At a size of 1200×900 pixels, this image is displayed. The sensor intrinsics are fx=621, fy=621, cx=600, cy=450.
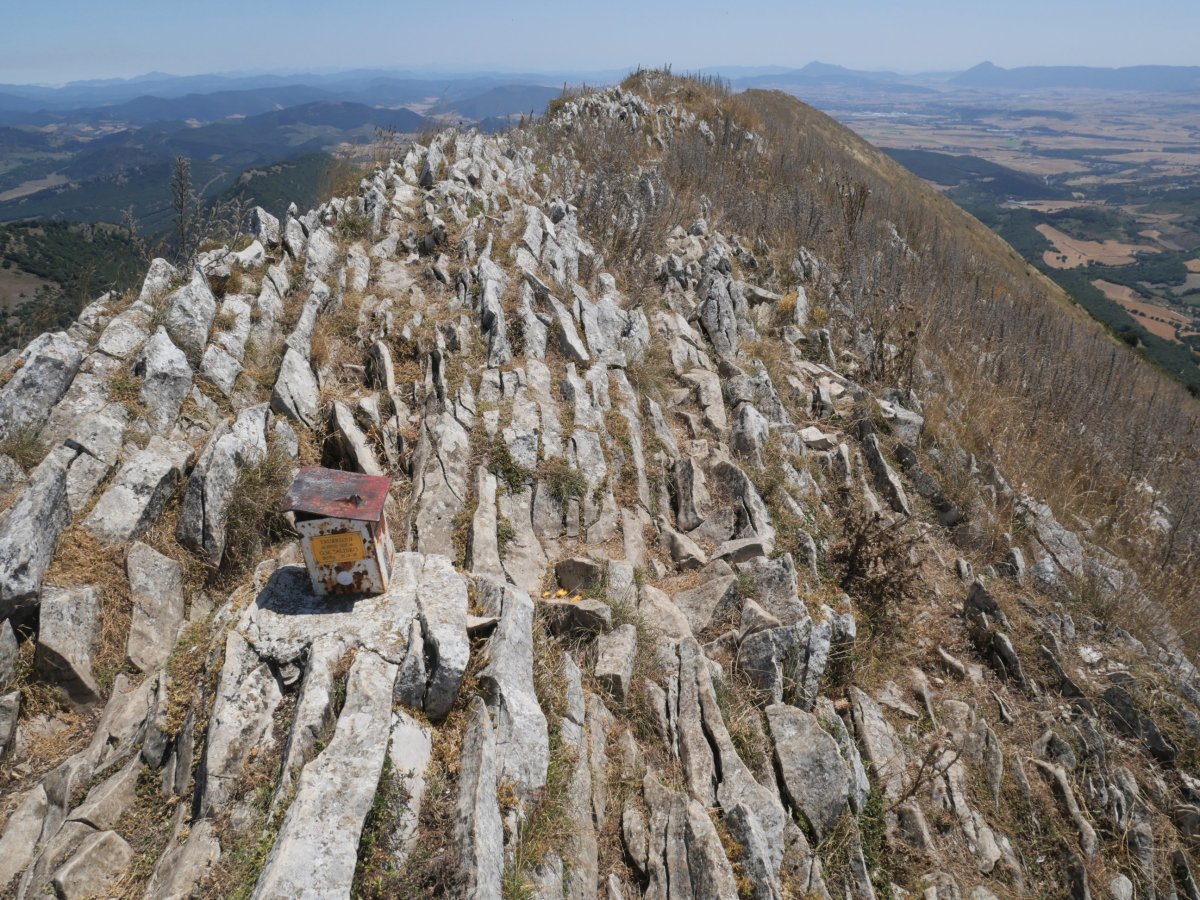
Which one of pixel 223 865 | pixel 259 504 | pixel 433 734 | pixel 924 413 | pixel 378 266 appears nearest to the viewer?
pixel 223 865

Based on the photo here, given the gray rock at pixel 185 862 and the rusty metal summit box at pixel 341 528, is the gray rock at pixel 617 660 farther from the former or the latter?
the gray rock at pixel 185 862

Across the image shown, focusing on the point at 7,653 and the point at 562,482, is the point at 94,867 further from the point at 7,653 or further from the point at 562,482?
the point at 562,482

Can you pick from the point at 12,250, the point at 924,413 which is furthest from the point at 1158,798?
the point at 12,250

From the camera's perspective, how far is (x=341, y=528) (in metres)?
5.21

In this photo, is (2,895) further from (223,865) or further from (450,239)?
(450,239)

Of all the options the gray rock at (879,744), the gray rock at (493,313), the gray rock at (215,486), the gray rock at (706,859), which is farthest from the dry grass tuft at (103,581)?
the gray rock at (879,744)

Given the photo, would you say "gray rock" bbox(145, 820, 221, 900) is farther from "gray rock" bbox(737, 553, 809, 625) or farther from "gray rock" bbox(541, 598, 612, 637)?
"gray rock" bbox(737, 553, 809, 625)

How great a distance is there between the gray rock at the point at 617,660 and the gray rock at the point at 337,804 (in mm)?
2083

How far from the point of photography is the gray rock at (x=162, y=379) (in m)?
7.24

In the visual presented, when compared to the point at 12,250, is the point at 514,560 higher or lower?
higher

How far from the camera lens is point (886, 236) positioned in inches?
901

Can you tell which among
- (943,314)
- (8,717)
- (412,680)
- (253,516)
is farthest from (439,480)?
(943,314)

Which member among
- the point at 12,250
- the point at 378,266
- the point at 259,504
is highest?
the point at 378,266

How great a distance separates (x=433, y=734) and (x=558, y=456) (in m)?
4.45
